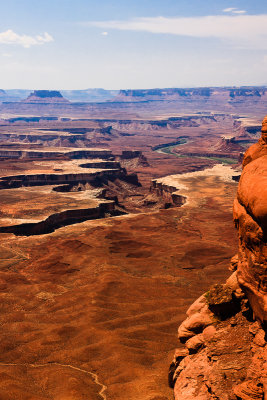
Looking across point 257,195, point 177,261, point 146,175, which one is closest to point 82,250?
point 177,261

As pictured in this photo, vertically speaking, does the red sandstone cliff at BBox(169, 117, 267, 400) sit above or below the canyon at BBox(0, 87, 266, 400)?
above

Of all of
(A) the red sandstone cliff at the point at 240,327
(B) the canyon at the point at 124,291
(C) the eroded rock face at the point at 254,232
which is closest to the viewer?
(A) the red sandstone cliff at the point at 240,327

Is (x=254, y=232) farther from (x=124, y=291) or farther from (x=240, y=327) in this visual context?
(x=124, y=291)

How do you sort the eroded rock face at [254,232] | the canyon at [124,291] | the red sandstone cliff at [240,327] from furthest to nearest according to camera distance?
the canyon at [124,291], the eroded rock face at [254,232], the red sandstone cliff at [240,327]

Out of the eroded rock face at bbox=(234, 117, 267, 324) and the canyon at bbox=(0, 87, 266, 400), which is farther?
the canyon at bbox=(0, 87, 266, 400)

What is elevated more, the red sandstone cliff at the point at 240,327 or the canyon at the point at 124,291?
the red sandstone cliff at the point at 240,327

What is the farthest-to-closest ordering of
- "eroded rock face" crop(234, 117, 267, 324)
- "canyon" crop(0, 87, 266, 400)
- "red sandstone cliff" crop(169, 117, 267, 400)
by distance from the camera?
"canyon" crop(0, 87, 266, 400)
"eroded rock face" crop(234, 117, 267, 324)
"red sandstone cliff" crop(169, 117, 267, 400)

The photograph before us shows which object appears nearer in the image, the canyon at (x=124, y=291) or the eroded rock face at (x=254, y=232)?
the eroded rock face at (x=254, y=232)

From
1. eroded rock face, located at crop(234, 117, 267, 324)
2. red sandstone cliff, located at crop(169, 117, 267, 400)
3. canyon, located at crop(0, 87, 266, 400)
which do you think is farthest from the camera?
canyon, located at crop(0, 87, 266, 400)
